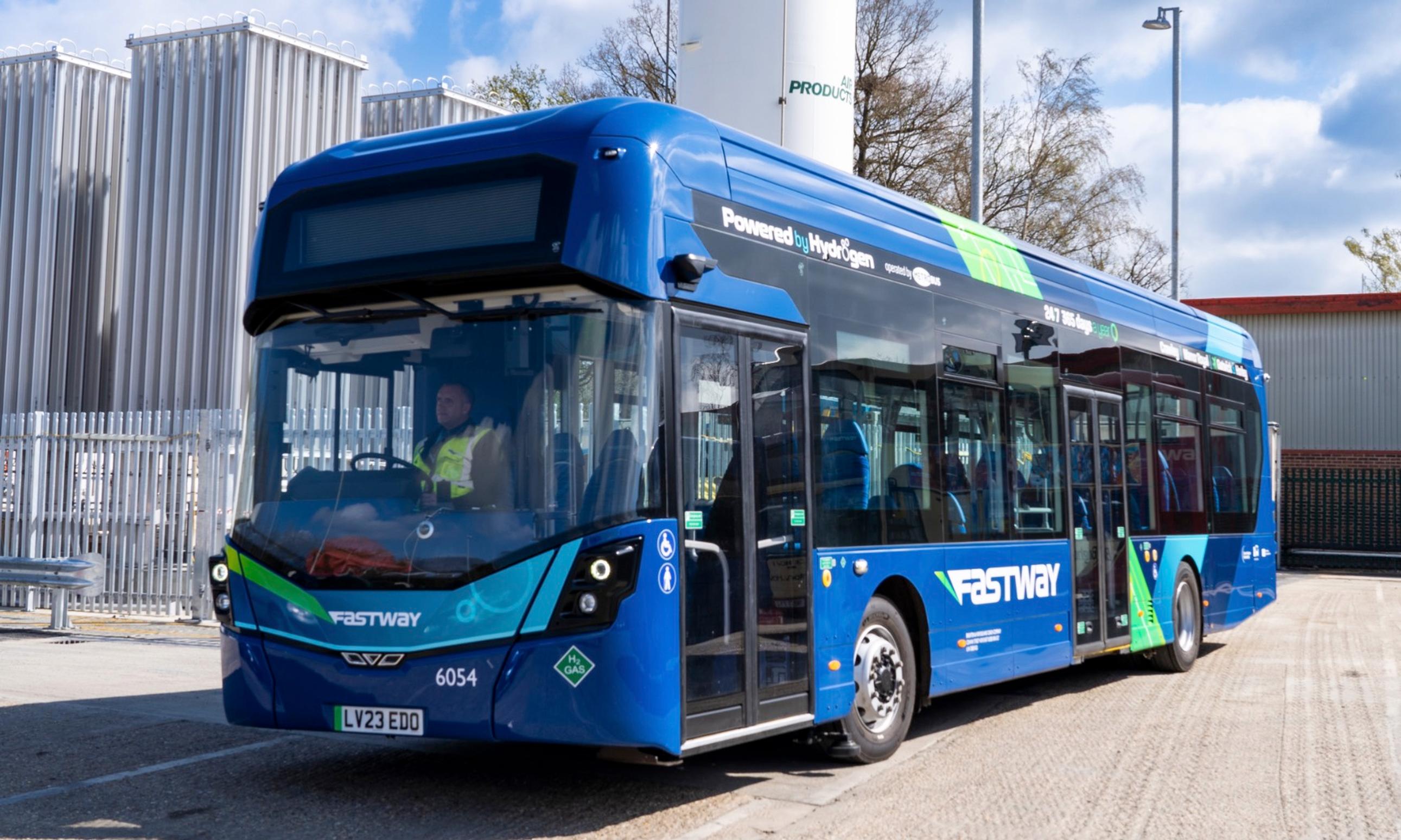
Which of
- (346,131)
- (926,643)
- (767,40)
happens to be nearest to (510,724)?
(926,643)

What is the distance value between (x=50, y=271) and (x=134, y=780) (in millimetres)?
17689

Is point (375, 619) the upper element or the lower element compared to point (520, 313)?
lower

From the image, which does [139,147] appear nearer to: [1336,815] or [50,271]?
[50,271]

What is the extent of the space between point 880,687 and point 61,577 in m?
9.98

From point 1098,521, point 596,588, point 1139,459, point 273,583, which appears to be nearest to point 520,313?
point 596,588

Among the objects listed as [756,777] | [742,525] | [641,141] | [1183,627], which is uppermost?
[641,141]

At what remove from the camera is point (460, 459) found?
20.7 ft

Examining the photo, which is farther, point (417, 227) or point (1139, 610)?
point (1139, 610)

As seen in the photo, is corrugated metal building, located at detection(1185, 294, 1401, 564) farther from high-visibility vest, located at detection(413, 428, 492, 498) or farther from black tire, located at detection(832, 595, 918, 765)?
high-visibility vest, located at detection(413, 428, 492, 498)

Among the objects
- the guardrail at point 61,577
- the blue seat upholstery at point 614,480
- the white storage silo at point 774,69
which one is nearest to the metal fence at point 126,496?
the guardrail at point 61,577

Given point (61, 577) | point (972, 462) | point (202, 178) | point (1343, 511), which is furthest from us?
point (1343, 511)

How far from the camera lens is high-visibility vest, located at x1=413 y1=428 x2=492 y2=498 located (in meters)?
6.29

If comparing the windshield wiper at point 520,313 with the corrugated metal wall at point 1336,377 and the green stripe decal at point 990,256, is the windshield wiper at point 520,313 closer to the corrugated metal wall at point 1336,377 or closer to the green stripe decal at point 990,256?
the green stripe decal at point 990,256

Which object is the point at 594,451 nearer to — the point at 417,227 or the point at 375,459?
the point at 375,459
